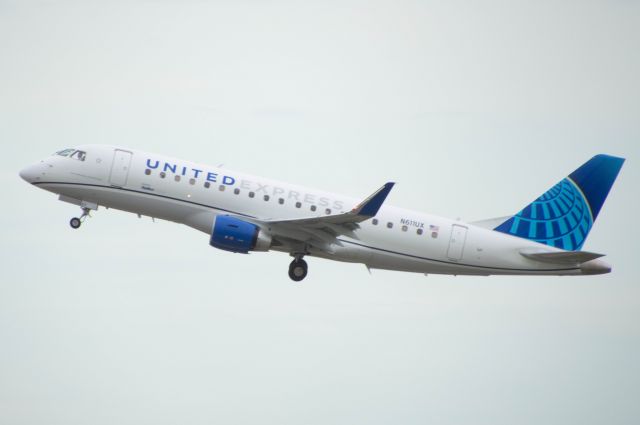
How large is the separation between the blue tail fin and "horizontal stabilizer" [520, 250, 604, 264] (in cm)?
134

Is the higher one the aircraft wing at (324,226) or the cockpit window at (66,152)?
the cockpit window at (66,152)

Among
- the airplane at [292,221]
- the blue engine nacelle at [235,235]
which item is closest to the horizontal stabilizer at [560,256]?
the airplane at [292,221]

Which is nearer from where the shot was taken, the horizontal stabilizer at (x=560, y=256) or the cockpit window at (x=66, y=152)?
the horizontal stabilizer at (x=560, y=256)

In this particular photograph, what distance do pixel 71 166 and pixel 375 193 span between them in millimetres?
14491

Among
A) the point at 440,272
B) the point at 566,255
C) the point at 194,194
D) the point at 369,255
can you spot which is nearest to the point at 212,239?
the point at 194,194

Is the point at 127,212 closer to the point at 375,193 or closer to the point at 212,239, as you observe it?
the point at 212,239

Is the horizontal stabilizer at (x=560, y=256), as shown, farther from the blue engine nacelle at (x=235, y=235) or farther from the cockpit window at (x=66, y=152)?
the cockpit window at (x=66, y=152)

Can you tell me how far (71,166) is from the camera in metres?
45.6

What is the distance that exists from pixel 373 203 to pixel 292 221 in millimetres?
3980

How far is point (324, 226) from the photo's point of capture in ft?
144

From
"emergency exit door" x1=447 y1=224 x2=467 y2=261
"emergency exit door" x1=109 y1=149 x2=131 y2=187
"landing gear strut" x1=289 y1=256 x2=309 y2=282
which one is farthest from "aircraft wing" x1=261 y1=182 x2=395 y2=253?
"emergency exit door" x1=109 y1=149 x2=131 y2=187

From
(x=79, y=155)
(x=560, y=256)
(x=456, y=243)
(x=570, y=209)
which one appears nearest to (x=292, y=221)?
(x=456, y=243)

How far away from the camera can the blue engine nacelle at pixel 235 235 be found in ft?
143

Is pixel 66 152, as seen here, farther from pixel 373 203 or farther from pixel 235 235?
pixel 373 203
